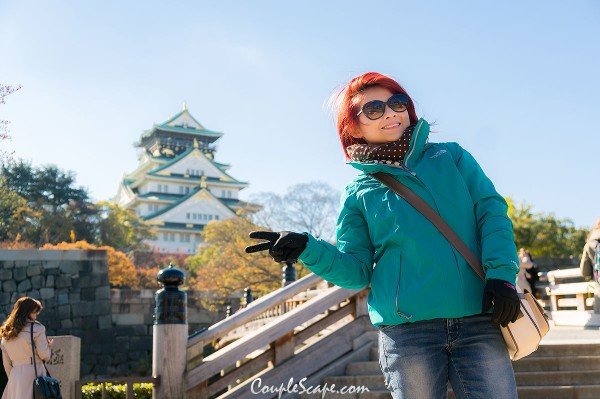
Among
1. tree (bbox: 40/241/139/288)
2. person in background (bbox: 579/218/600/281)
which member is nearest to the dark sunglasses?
person in background (bbox: 579/218/600/281)

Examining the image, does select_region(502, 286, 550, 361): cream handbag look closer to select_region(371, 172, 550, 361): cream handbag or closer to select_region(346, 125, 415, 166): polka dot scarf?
select_region(371, 172, 550, 361): cream handbag

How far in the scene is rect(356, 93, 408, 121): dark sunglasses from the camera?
2.54 m

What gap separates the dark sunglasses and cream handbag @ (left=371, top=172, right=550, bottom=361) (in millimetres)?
292

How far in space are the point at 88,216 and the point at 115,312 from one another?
1323 cm

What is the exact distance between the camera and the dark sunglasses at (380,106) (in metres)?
2.54

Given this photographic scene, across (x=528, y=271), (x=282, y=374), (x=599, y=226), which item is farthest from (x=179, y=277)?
(x=528, y=271)

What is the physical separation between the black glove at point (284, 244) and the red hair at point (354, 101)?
49 centimetres

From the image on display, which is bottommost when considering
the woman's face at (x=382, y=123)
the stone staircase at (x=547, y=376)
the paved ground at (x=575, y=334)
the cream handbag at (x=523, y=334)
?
the paved ground at (x=575, y=334)

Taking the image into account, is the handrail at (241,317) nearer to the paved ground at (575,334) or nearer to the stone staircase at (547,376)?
the stone staircase at (547,376)

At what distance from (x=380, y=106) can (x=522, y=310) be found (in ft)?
2.92

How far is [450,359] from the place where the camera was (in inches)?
87.3

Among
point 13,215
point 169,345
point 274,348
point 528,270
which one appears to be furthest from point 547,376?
point 13,215

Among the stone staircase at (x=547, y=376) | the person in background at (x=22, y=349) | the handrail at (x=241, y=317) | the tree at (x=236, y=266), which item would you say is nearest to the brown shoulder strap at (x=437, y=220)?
the stone staircase at (x=547, y=376)

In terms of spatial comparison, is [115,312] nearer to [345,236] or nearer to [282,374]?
[282,374]
